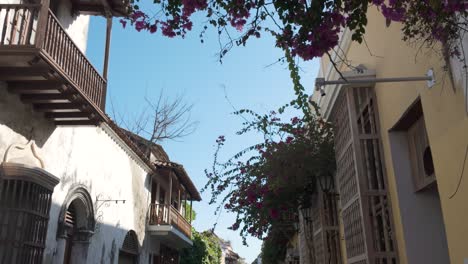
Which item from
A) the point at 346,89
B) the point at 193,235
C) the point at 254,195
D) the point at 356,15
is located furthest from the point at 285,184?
the point at 193,235

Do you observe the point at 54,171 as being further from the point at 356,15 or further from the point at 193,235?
the point at 193,235

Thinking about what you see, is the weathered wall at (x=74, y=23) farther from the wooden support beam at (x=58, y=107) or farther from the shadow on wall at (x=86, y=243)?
the shadow on wall at (x=86, y=243)

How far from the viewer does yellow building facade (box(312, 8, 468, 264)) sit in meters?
3.29

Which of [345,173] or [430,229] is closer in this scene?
[430,229]

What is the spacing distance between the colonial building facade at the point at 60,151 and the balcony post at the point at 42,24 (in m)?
0.01

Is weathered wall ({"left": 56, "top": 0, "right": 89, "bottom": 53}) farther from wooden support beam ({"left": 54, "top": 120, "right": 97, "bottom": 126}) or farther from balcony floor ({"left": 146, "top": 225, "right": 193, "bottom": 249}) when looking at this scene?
balcony floor ({"left": 146, "top": 225, "right": 193, "bottom": 249})

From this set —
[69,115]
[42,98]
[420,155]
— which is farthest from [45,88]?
[420,155]

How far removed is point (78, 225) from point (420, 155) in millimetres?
9147

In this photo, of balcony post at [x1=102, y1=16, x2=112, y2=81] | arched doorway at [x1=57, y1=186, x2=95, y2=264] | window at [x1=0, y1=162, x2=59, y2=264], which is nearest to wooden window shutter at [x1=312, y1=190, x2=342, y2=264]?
window at [x1=0, y1=162, x2=59, y2=264]

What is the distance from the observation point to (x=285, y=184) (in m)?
7.24

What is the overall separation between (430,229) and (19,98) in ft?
22.6

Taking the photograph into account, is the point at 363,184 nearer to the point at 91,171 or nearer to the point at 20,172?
the point at 20,172

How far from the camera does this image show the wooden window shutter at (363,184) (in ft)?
15.2

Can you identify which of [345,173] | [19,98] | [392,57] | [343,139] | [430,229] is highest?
[19,98]
